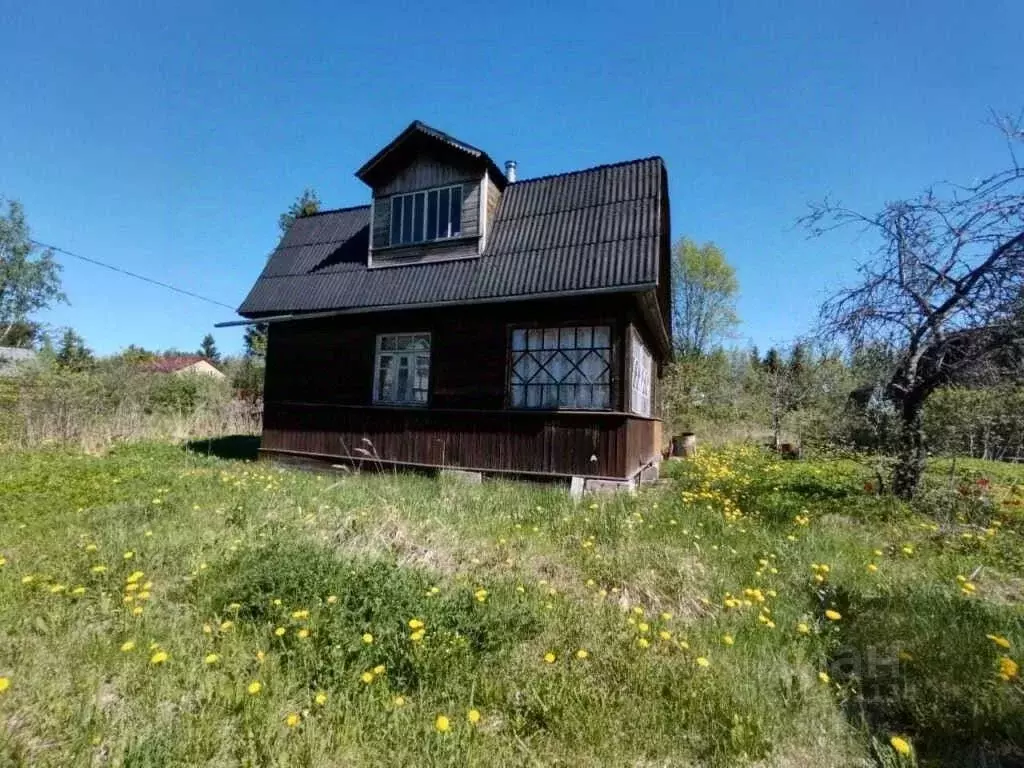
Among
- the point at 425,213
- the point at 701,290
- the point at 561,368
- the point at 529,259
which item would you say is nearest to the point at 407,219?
the point at 425,213

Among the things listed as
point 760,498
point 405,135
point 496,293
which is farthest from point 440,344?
point 760,498

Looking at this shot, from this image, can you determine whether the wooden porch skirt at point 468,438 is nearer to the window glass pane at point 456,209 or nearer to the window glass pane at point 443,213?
the window glass pane at point 443,213

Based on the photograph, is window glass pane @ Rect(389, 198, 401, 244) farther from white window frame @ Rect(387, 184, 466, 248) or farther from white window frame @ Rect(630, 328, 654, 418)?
white window frame @ Rect(630, 328, 654, 418)

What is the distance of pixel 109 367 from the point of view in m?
15.9

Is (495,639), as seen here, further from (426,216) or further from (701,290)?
(701,290)

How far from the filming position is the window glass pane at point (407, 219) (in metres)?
10.4

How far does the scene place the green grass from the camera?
2.29m

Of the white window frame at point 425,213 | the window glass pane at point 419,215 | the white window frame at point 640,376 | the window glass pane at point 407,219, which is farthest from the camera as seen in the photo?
the window glass pane at point 407,219

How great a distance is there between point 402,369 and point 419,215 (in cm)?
335

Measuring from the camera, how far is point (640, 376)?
33.6 feet

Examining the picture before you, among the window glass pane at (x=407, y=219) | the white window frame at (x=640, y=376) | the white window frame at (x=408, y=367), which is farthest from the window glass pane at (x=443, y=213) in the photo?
the white window frame at (x=640, y=376)

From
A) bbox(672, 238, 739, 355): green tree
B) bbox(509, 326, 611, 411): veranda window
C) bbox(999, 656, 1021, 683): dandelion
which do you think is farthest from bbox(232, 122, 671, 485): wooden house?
bbox(672, 238, 739, 355): green tree

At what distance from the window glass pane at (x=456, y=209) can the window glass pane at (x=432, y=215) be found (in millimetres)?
415

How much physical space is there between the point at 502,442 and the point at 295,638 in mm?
5847
